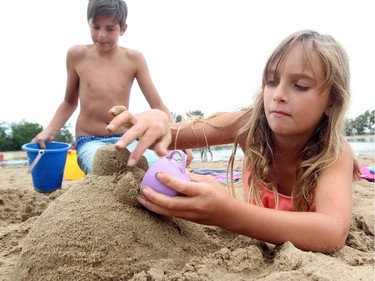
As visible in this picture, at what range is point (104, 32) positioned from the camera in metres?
4.03

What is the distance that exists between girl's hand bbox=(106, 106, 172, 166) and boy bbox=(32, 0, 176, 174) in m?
2.26

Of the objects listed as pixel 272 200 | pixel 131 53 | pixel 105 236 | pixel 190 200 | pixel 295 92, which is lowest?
pixel 272 200

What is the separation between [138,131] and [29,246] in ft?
1.68

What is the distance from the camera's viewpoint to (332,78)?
1.84 metres

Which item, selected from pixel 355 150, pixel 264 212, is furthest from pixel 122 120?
pixel 355 150

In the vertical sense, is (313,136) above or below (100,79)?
below

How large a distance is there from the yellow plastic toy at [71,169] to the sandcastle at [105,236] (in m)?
4.31

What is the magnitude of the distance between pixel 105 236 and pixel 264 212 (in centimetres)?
57

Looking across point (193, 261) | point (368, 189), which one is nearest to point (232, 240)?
point (193, 261)

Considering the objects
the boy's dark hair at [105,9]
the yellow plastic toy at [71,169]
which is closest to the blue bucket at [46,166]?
the boy's dark hair at [105,9]

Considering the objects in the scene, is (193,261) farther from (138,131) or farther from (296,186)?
(296,186)

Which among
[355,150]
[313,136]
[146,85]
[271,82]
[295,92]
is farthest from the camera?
[355,150]

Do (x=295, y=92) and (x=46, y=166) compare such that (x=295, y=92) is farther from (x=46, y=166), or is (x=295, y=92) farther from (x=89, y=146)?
(x=46, y=166)

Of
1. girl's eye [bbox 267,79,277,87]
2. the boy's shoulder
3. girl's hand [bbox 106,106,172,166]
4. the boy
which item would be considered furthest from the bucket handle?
girl's eye [bbox 267,79,277,87]
